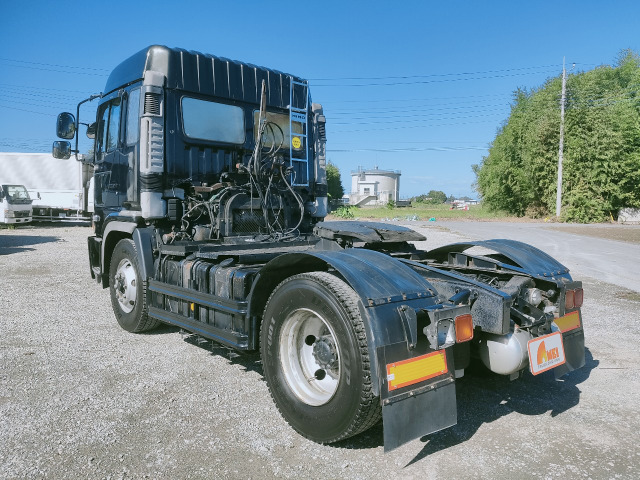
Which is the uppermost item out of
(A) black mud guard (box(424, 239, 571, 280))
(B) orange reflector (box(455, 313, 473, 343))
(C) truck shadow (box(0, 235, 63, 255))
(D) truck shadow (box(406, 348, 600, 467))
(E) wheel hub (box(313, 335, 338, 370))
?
(A) black mud guard (box(424, 239, 571, 280))

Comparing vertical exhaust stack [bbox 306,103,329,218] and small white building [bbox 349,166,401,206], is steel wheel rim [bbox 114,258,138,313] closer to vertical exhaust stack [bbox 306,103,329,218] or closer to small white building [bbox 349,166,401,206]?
vertical exhaust stack [bbox 306,103,329,218]

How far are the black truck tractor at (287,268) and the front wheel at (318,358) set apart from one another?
0.04 feet

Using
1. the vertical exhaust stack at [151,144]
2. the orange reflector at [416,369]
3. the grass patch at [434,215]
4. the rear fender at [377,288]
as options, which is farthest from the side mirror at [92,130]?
the grass patch at [434,215]

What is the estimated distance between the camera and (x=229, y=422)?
342cm

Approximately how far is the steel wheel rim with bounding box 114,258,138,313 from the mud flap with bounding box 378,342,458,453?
145 inches

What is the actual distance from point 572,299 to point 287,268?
6.93ft

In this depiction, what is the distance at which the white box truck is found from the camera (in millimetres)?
25719

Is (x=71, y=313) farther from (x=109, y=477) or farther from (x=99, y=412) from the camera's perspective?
(x=109, y=477)

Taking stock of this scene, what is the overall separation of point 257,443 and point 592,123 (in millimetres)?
41814

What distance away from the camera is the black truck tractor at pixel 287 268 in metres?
2.84

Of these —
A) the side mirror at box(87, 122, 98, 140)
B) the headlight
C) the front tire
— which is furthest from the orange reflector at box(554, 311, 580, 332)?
the side mirror at box(87, 122, 98, 140)

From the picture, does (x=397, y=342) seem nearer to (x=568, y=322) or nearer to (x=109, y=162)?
(x=568, y=322)

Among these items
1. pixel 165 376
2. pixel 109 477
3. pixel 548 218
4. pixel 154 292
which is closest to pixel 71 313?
pixel 154 292

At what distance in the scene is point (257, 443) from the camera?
312 centimetres
